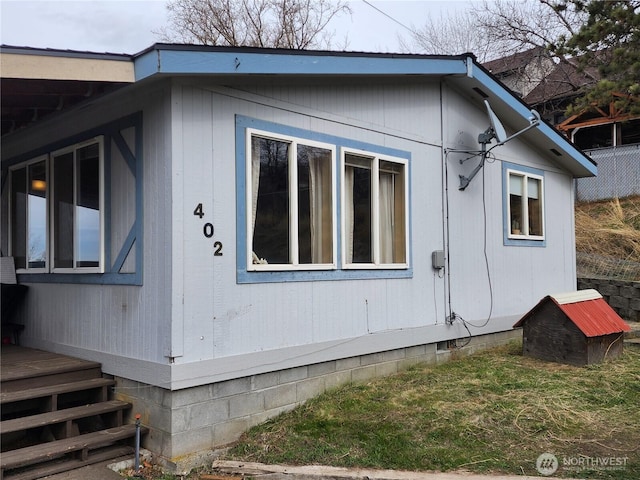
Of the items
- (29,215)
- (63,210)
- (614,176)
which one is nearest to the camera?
(63,210)

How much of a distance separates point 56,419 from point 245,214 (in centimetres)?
220

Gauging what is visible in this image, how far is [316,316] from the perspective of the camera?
534cm

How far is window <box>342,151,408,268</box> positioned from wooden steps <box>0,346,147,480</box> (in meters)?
2.66

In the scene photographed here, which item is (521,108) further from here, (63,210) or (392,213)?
(63,210)

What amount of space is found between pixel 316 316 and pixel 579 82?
1976 centimetres

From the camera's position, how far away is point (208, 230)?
14.7 feet

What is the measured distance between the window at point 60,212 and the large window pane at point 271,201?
1.44 m

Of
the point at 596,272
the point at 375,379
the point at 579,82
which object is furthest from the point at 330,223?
the point at 579,82

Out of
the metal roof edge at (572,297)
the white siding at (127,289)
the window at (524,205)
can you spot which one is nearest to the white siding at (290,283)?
the white siding at (127,289)

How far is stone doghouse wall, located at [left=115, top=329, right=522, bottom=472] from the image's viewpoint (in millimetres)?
4160

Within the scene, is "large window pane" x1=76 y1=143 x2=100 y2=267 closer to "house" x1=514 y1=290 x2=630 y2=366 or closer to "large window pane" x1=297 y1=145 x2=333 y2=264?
"large window pane" x1=297 y1=145 x2=333 y2=264

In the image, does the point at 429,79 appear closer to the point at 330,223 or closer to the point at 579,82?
the point at 330,223

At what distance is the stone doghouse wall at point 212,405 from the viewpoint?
4160mm

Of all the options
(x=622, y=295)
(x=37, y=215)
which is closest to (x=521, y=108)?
(x=622, y=295)
